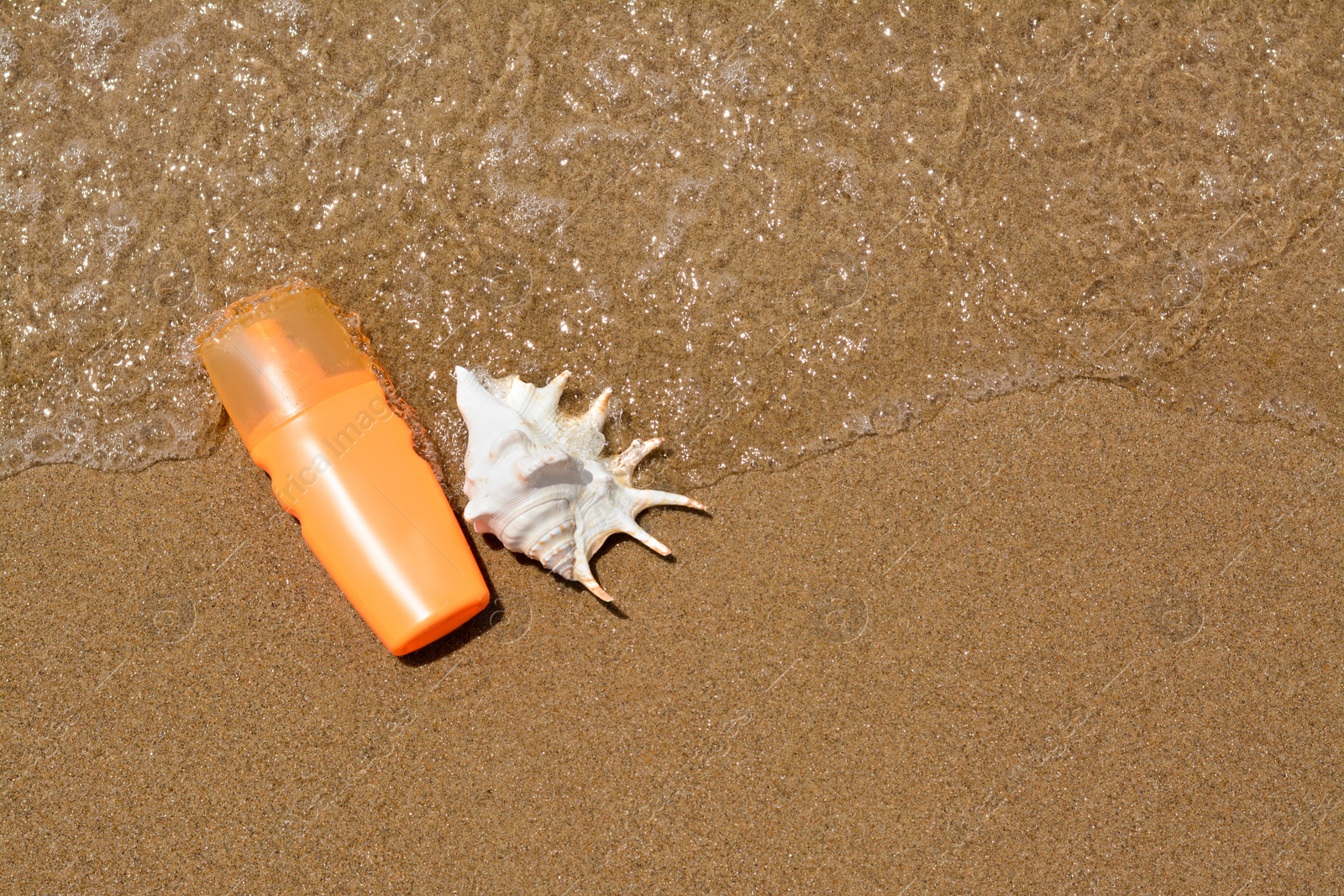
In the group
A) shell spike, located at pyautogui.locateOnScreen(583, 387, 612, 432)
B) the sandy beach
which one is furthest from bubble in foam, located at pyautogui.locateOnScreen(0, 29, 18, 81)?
shell spike, located at pyautogui.locateOnScreen(583, 387, 612, 432)

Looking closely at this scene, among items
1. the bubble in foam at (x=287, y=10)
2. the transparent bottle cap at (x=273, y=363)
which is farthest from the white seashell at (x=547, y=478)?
the bubble in foam at (x=287, y=10)

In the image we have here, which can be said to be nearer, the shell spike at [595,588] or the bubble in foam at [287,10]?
the shell spike at [595,588]

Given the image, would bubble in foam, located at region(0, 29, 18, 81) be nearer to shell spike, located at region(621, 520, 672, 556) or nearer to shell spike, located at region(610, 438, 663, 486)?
shell spike, located at region(610, 438, 663, 486)

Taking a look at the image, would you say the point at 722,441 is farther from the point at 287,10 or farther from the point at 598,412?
the point at 287,10

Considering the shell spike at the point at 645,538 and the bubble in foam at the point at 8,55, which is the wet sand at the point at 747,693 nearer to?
the shell spike at the point at 645,538

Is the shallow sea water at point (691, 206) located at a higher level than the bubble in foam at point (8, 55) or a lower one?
lower

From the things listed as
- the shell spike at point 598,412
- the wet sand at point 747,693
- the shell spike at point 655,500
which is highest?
the shell spike at point 598,412

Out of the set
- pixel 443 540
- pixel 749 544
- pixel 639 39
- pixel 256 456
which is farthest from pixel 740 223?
pixel 256 456

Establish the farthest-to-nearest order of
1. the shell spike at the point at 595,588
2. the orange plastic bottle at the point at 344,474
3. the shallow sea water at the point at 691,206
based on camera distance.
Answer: the shallow sea water at the point at 691,206 → the shell spike at the point at 595,588 → the orange plastic bottle at the point at 344,474

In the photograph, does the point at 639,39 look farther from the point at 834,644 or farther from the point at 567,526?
the point at 834,644
